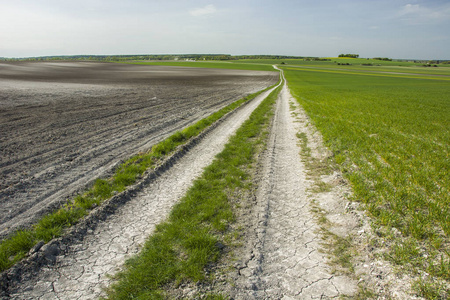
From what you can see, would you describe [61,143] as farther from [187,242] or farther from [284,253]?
[284,253]

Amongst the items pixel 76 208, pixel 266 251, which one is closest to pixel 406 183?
pixel 266 251

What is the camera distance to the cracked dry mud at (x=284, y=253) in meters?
3.67

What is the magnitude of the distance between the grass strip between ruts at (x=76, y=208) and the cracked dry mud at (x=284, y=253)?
3738mm

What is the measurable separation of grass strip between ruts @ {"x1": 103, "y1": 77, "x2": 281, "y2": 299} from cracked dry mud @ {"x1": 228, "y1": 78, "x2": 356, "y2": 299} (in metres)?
0.59

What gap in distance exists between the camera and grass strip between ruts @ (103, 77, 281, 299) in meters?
3.73

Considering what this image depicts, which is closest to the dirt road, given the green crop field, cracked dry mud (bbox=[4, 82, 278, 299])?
the green crop field

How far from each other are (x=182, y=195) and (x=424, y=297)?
509 cm

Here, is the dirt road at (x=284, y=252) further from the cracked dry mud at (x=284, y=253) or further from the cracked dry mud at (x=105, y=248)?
the cracked dry mud at (x=105, y=248)

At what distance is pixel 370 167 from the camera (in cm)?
788

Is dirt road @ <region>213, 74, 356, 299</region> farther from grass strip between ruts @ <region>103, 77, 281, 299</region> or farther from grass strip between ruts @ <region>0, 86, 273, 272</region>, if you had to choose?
Result: grass strip between ruts @ <region>0, 86, 273, 272</region>

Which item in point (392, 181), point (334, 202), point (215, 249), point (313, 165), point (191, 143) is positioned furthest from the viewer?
point (191, 143)

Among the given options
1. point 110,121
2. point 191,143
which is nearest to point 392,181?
point 191,143

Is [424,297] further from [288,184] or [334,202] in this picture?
[288,184]

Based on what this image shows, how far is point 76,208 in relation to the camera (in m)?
5.71
